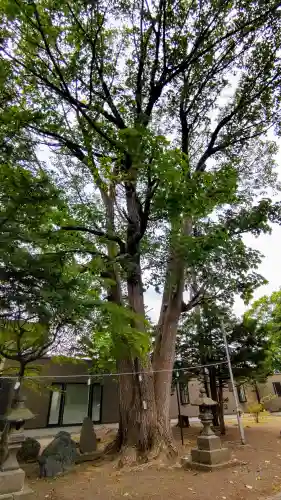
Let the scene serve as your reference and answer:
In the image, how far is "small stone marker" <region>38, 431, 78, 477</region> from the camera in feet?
20.5

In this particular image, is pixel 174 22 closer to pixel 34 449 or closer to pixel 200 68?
pixel 200 68

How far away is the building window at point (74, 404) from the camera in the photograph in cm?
1218

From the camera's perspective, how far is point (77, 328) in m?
4.35

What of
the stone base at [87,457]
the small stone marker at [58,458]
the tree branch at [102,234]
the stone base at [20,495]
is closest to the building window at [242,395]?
the stone base at [87,457]

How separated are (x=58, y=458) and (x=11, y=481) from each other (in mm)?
1916

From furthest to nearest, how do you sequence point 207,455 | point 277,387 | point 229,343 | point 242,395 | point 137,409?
point 277,387
point 242,395
point 229,343
point 137,409
point 207,455

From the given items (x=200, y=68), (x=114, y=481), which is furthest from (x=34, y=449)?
(x=200, y=68)

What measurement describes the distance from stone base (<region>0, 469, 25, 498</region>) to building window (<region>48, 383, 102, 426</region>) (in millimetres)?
7330

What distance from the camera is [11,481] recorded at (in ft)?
15.6

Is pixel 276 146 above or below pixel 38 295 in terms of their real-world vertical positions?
above

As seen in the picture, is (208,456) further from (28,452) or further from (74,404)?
(74,404)

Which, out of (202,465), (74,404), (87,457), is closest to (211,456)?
(202,465)

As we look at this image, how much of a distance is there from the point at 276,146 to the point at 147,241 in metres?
5.95

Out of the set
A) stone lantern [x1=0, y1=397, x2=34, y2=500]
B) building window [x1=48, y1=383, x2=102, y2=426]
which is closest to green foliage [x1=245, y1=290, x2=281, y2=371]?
building window [x1=48, y1=383, x2=102, y2=426]
